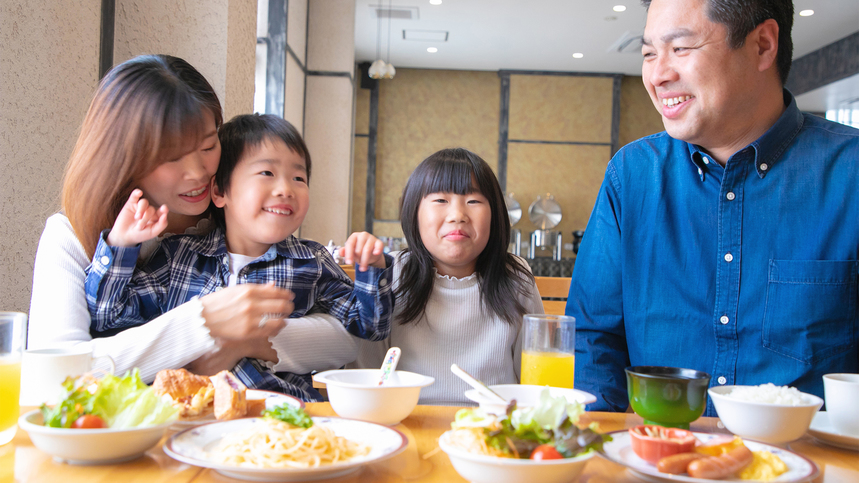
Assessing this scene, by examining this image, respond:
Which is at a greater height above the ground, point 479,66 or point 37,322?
point 479,66

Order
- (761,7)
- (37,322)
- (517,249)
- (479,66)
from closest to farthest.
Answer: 1. (37,322)
2. (761,7)
3. (517,249)
4. (479,66)

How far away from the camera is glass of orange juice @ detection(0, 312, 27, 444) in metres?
0.82

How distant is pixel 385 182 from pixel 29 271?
6.99 meters

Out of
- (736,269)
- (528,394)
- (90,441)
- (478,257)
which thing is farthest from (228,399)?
(736,269)

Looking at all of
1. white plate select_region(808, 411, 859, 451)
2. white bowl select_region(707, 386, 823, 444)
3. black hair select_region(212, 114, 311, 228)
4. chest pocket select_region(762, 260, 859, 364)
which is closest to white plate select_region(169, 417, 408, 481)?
white bowl select_region(707, 386, 823, 444)

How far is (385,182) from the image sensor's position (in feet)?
28.5

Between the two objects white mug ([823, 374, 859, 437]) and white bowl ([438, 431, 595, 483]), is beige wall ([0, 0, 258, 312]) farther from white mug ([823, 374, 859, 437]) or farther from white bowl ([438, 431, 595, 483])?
white mug ([823, 374, 859, 437])

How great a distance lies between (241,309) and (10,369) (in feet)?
1.33

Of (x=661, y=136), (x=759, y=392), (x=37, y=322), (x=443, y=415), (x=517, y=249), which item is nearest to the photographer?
(x=759, y=392)

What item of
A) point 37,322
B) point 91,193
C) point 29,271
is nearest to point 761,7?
point 91,193

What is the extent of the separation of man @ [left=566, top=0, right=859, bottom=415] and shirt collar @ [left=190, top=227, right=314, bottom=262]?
2.39ft

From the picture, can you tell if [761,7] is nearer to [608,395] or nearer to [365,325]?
[608,395]

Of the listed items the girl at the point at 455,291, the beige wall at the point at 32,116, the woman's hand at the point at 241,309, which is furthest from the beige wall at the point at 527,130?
the woman's hand at the point at 241,309

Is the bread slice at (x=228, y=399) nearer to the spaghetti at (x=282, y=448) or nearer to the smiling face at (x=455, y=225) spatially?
the spaghetti at (x=282, y=448)
